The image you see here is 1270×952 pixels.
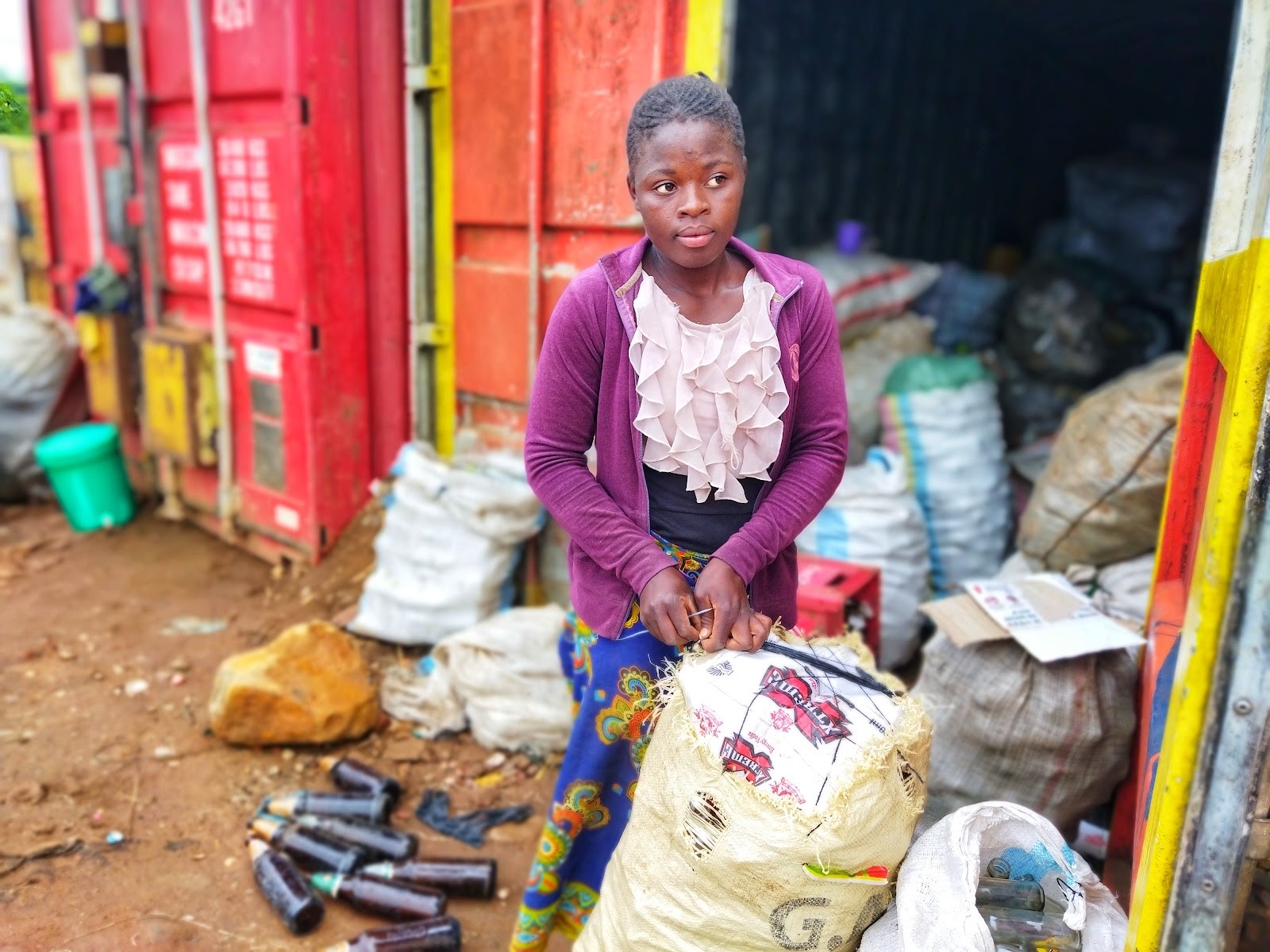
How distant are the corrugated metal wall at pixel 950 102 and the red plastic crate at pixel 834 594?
1849 millimetres

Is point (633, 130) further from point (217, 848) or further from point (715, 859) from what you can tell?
point (217, 848)

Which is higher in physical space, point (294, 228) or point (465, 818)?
point (294, 228)

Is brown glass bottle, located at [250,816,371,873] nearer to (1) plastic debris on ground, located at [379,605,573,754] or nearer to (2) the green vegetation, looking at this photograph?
(1) plastic debris on ground, located at [379,605,573,754]

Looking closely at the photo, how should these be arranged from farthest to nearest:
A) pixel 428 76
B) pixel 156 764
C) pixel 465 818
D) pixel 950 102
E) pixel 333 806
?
pixel 950 102 → pixel 428 76 → pixel 156 764 → pixel 465 818 → pixel 333 806

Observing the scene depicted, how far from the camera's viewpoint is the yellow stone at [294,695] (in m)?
3.08

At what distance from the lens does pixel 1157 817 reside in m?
1.31

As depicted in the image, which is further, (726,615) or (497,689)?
(497,689)

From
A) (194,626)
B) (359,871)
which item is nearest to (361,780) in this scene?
(359,871)

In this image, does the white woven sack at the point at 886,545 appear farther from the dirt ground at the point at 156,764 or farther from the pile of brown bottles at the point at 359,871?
the pile of brown bottles at the point at 359,871

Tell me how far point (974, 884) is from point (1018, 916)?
0.15 metres

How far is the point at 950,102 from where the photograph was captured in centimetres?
569

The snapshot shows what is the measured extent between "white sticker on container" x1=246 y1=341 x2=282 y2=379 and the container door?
0.82m

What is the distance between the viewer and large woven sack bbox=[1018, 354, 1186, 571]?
296 cm

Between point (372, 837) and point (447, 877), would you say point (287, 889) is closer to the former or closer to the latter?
point (372, 837)
